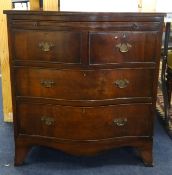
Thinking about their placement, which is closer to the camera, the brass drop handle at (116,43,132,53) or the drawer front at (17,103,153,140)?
the brass drop handle at (116,43,132,53)

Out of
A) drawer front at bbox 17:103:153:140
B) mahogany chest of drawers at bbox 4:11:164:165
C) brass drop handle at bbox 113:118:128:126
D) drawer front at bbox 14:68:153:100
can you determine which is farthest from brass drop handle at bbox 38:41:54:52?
brass drop handle at bbox 113:118:128:126

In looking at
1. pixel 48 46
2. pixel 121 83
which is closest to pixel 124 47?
pixel 121 83

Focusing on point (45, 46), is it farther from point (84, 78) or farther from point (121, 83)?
point (121, 83)

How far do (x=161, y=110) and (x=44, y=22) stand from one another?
1.43 metres

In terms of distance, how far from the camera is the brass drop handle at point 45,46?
5.09 ft

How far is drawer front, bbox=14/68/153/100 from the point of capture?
62.9 inches

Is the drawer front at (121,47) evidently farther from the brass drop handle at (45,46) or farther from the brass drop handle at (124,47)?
the brass drop handle at (45,46)

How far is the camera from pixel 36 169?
181cm

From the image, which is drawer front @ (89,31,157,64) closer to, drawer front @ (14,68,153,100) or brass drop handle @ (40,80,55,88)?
drawer front @ (14,68,153,100)

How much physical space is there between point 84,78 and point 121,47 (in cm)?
24

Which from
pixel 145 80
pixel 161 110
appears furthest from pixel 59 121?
pixel 161 110

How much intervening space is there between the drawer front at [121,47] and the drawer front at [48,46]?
0.27ft

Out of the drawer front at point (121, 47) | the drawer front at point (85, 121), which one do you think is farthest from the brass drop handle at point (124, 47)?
the drawer front at point (85, 121)

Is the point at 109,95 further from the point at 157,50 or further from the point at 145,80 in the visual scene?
the point at 157,50
